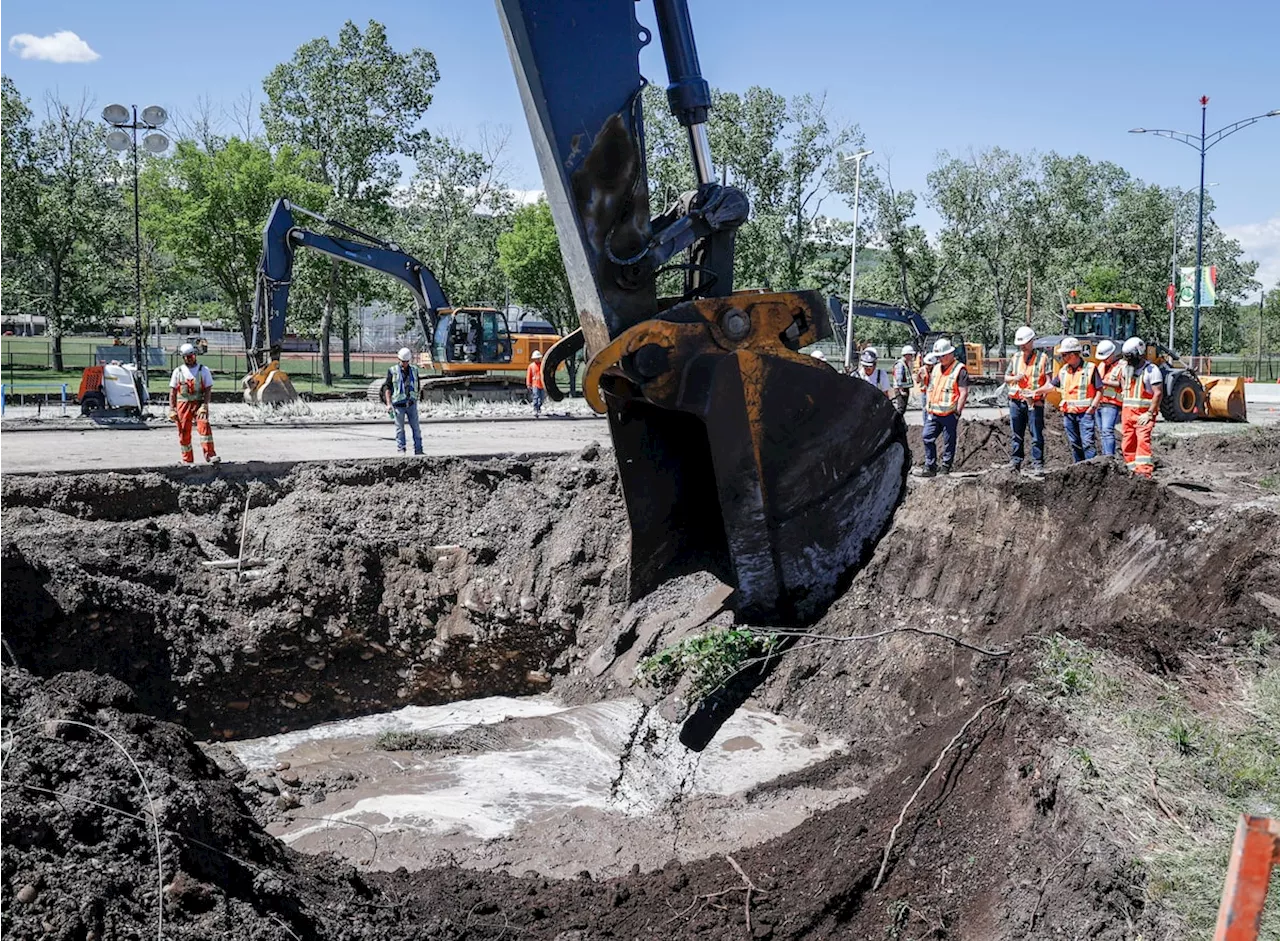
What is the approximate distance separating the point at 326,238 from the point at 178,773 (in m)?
17.2

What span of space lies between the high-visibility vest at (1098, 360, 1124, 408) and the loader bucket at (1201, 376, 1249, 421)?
10.7 m

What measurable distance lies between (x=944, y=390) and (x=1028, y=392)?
2.89ft

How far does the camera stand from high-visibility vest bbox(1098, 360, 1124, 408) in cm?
1105

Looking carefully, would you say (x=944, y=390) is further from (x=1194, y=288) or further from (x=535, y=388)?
(x=1194, y=288)

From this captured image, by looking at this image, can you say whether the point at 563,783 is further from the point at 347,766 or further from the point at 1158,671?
the point at 1158,671

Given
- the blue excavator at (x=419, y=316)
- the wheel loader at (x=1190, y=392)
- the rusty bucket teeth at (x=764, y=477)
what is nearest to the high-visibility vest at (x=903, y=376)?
the wheel loader at (x=1190, y=392)

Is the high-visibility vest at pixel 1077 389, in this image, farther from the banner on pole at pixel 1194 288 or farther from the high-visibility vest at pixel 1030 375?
the banner on pole at pixel 1194 288

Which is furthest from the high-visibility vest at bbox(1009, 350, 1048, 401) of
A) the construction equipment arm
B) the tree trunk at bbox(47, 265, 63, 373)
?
the tree trunk at bbox(47, 265, 63, 373)

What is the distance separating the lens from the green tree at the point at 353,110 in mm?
37531

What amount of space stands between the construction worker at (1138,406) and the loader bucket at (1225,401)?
10669 millimetres

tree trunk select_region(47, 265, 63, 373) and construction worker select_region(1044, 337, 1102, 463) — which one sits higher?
tree trunk select_region(47, 265, 63, 373)

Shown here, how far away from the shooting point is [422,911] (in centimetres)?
444

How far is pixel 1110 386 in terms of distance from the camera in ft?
36.2

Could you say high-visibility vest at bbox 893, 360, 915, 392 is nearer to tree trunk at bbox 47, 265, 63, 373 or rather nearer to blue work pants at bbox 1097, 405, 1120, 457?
blue work pants at bbox 1097, 405, 1120, 457
